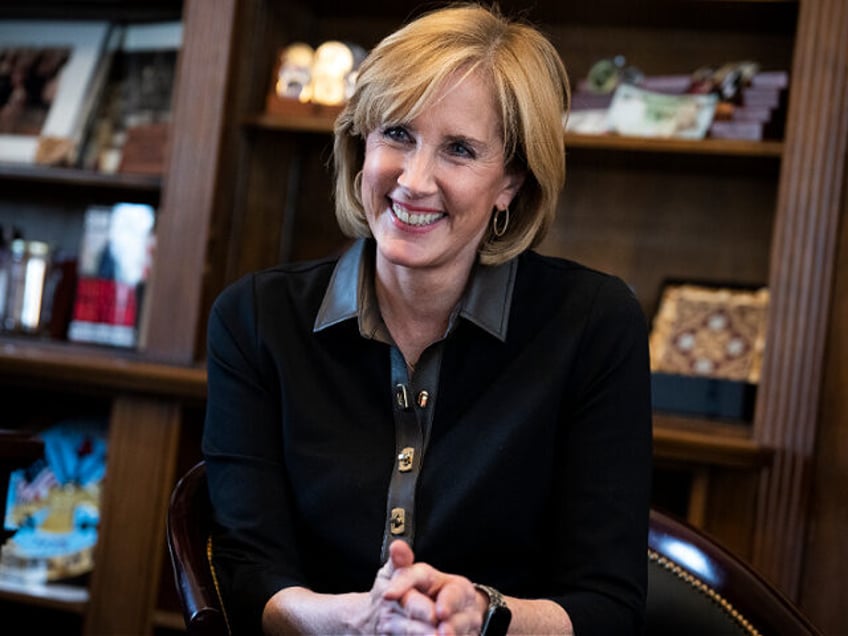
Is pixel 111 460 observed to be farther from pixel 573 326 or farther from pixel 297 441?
pixel 573 326

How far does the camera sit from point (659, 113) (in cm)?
261

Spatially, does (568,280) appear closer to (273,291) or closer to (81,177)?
(273,291)

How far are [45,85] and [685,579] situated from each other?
225 centimetres

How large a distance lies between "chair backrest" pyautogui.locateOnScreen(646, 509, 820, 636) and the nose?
58 centimetres

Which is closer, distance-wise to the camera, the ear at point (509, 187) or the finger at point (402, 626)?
the finger at point (402, 626)

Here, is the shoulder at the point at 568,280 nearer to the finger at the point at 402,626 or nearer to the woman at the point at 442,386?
the woman at the point at 442,386

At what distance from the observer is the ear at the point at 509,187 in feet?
5.51

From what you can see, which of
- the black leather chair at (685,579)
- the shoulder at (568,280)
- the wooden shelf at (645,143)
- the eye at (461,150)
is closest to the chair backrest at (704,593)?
the black leather chair at (685,579)

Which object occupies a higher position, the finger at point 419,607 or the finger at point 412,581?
the finger at point 412,581

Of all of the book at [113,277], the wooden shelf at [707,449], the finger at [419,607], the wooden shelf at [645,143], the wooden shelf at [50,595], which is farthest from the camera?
the book at [113,277]

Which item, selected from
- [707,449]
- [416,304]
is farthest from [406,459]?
[707,449]

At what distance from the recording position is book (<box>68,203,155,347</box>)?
2.97 meters

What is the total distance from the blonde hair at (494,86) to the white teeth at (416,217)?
11 centimetres

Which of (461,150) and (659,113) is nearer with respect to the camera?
(461,150)
